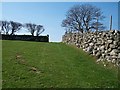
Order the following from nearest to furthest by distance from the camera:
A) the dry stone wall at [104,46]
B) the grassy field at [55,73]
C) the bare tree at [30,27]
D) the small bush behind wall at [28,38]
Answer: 1. the grassy field at [55,73]
2. the dry stone wall at [104,46]
3. the small bush behind wall at [28,38]
4. the bare tree at [30,27]

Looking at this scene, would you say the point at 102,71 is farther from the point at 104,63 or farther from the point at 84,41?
the point at 84,41

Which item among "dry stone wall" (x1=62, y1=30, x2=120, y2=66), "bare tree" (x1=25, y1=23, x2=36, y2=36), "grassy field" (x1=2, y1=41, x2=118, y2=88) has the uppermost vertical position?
"bare tree" (x1=25, y1=23, x2=36, y2=36)

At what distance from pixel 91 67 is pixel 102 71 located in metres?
1.00

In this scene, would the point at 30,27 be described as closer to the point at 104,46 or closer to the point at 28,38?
the point at 28,38

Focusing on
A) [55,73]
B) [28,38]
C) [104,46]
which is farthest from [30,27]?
[55,73]

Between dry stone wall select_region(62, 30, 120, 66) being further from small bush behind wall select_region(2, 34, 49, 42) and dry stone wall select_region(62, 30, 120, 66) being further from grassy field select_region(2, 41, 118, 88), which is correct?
small bush behind wall select_region(2, 34, 49, 42)

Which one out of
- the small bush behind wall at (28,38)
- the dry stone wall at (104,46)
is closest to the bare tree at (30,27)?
the small bush behind wall at (28,38)

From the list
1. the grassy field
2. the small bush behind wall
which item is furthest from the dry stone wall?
the small bush behind wall

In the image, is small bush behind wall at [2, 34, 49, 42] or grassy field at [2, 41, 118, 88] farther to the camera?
small bush behind wall at [2, 34, 49, 42]

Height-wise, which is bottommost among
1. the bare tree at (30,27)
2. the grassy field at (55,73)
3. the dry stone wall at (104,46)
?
the grassy field at (55,73)

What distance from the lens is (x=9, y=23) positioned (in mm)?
90438

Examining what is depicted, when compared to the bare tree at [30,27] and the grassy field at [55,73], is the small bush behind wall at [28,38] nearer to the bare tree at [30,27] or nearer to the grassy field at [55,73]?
the grassy field at [55,73]

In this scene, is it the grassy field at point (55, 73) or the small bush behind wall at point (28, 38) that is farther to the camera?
the small bush behind wall at point (28, 38)

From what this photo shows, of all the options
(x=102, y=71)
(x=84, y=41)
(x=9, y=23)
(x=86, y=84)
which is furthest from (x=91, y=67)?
(x=9, y=23)
